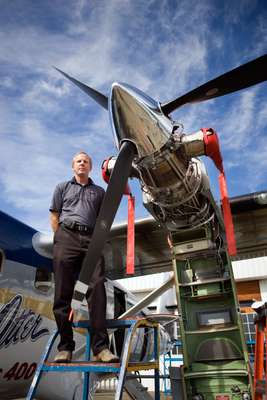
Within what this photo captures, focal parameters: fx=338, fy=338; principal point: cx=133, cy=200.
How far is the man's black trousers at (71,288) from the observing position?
313cm

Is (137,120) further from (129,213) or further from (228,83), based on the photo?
(129,213)

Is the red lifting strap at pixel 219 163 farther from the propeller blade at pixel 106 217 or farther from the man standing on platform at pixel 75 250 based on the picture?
the man standing on platform at pixel 75 250

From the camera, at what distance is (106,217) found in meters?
3.41

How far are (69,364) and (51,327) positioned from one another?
2.76 m

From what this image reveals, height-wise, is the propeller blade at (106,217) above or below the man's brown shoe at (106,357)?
above

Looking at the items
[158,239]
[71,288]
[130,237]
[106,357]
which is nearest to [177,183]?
[130,237]

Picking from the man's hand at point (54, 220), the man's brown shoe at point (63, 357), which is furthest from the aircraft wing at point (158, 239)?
the man's brown shoe at point (63, 357)

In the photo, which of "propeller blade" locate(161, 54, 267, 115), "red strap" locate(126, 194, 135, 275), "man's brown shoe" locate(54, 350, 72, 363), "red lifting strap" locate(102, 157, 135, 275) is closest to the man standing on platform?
"man's brown shoe" locate(54, 350, 72, 363)

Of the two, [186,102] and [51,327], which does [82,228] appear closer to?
[186,102]

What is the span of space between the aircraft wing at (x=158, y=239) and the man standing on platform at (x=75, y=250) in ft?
6.50

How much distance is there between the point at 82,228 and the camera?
11.7ft

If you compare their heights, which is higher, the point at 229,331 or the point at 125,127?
the point at 125,127

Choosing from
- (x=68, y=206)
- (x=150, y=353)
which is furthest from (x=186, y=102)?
(x=150, y=353)

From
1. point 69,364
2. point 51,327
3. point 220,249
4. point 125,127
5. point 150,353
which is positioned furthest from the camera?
point 150,353
